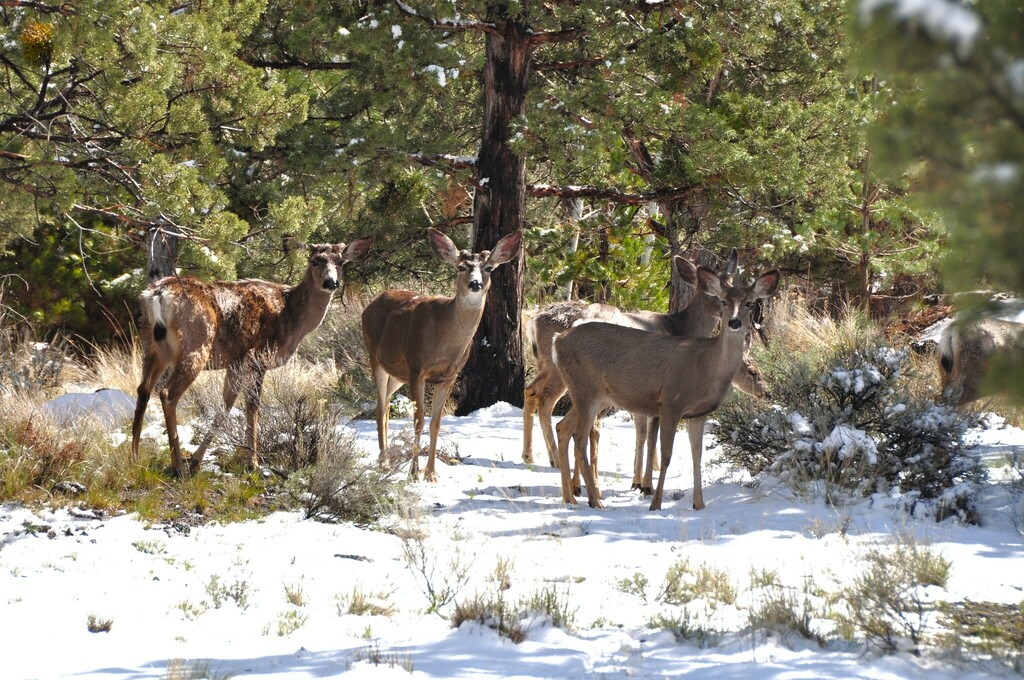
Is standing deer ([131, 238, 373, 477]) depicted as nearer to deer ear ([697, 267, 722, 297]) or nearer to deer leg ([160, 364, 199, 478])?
deer leg ([160, 364, 199, 478])

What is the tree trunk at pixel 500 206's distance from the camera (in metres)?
13.8

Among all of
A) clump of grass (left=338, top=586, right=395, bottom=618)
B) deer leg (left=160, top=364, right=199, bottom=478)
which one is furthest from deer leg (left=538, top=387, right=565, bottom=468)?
clump of grass (left=338, top=586, right=395, bottom=618)

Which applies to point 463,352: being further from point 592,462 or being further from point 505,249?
point 592,462

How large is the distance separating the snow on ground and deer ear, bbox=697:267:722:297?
68.7 inches

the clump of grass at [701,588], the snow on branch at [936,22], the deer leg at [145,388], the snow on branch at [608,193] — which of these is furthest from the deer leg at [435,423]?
the snow on branch at [936,22]

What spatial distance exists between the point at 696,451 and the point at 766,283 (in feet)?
5.26

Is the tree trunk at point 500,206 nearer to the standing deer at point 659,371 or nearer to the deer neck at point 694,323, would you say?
the deer neck at point 694,323

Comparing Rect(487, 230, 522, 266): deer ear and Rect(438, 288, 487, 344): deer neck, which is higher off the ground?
Rect(487, 230, 522, 266): deer ear

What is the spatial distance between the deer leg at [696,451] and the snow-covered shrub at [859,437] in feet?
2.52

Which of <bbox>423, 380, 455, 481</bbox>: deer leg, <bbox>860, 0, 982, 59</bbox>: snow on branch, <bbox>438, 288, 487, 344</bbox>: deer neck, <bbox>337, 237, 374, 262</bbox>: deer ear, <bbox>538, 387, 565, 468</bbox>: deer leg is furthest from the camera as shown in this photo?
<bbox>538, 387, 565, 468</bbox>: deer leg

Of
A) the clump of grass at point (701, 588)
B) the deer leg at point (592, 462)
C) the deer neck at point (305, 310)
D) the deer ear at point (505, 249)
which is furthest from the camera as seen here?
the deer ear at point (505, 249)

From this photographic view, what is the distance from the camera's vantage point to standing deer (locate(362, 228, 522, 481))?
10.6 m

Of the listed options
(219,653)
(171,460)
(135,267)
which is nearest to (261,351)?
(171,460)

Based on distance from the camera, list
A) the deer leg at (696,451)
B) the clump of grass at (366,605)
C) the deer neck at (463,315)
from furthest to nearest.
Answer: the deer neck at (463,315) < the deer leg at (696,451) < the clump of grass at (366,605)
